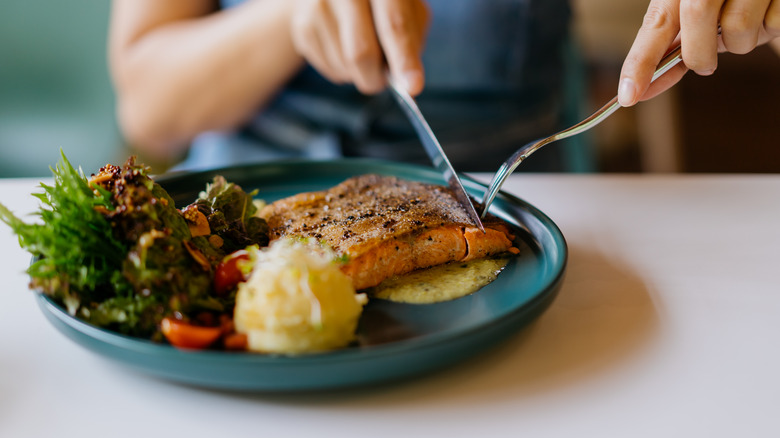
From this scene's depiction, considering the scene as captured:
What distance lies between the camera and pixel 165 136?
116 inches

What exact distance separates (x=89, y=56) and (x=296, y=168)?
256 centimetres

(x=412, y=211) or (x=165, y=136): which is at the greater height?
(x=165, y=136)

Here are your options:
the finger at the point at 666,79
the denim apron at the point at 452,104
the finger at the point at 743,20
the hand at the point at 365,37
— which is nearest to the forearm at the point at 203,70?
the denim apron at the point at 452,104

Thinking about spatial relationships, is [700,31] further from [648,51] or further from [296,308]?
[296,308]

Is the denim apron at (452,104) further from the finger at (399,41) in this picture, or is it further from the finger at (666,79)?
the finger at (666,79)

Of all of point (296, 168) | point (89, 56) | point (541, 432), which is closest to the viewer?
point (541, 432)

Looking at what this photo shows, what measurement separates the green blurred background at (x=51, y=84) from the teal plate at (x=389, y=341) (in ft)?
10.2

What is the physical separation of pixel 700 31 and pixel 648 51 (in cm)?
11

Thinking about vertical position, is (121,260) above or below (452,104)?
below

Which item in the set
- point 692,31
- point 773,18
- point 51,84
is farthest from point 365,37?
point 51,84

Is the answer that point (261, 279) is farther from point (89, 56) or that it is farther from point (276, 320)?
point (89, 56)

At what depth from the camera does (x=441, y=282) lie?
1.39 meters

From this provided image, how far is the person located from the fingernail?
112cm

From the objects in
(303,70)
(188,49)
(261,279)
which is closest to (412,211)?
(261,279)
